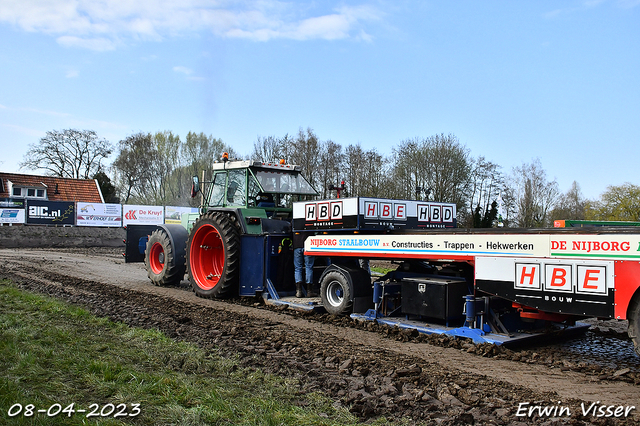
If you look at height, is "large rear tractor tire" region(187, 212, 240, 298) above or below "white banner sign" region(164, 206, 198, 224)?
below

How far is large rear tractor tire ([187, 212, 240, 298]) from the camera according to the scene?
389 inches

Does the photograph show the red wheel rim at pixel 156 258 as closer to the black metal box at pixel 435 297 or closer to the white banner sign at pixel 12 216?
the black metal box at pixel 435 297

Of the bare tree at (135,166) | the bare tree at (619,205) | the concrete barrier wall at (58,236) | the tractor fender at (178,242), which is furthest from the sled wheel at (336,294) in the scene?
the bare tree at (135,166)

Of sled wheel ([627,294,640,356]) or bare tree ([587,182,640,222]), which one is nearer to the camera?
sled wheel ([627,294,640,356])

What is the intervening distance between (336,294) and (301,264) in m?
1.17

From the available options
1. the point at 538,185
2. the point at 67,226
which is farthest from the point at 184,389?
the point at 538,185

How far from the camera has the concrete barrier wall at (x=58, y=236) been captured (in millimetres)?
25906

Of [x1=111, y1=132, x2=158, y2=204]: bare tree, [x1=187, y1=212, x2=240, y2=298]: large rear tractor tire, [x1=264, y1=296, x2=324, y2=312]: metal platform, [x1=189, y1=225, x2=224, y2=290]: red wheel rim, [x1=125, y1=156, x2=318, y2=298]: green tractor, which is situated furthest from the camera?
[x1=111, y1=132, x2=158, y2=204]: bare tree

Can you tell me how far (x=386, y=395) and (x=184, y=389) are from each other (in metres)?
1.70

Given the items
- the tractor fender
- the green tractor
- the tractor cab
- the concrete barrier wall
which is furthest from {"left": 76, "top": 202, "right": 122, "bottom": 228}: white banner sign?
the tractor cab

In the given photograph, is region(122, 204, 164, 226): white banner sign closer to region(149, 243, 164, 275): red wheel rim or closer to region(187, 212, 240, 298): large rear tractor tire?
region(149, 243, 164, 275): red wheel rim

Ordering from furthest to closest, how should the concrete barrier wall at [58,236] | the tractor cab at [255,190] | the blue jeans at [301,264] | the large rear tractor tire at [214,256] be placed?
the concrete barrier wall at [58,236]
the tractor cab at [255,190]
the large rear tractor tire at [214,256]
the blue jeans at [301,264]

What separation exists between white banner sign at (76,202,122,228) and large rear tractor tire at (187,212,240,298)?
2105 centimetres

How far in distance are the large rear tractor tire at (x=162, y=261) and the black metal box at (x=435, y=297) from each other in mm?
6096
